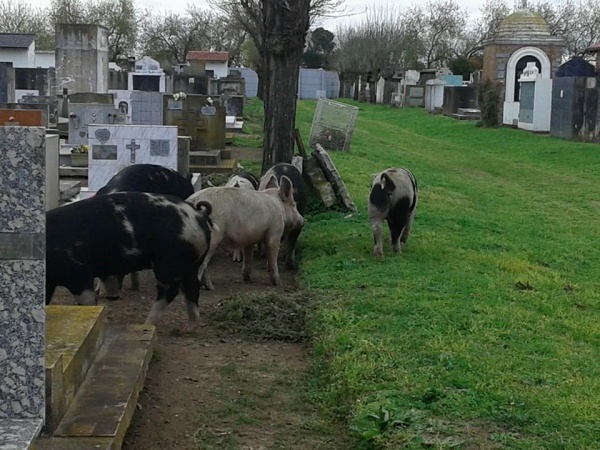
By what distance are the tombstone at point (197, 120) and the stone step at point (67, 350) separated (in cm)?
1256

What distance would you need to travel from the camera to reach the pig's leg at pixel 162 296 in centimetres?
718

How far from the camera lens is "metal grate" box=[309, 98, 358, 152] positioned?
2442cm

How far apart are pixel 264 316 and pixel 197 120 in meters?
11.0

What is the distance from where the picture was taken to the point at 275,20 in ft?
43.6

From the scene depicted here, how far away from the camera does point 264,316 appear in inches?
316

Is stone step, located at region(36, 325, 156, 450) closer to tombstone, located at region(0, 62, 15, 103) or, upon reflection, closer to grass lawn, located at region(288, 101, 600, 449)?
grass lawn, located at region(288, 101, 600, 449)

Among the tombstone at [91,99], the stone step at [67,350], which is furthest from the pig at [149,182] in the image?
the tombstone at [91,99]

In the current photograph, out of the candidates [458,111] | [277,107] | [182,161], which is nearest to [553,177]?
[277,107]

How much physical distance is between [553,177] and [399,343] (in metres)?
16.6

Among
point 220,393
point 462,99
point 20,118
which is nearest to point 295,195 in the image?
point 220,393

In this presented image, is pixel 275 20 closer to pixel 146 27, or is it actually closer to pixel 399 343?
pixel 399 343

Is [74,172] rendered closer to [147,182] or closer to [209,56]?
[147,182]

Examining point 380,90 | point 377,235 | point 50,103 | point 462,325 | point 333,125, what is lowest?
point 462,325

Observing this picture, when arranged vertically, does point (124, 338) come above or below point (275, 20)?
below
